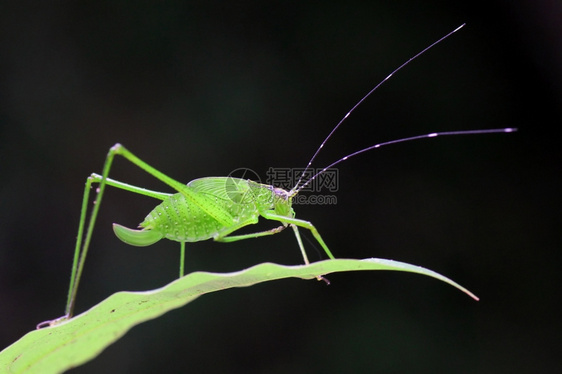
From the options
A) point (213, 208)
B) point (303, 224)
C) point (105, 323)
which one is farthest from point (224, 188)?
point (105, 323)

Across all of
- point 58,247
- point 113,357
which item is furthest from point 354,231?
point 58,247

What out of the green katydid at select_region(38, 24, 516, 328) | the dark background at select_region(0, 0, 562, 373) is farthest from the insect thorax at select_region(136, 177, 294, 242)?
the dark background at select_region(0, 0, 562, 373)

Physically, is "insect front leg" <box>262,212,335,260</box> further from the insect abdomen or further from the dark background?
the dark background

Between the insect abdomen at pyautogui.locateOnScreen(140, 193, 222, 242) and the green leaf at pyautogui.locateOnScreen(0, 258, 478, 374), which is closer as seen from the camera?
the green leaf at pyautogui.locateOnScreen(0, 258, 478, 374)

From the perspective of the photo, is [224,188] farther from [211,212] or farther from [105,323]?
[105,323]

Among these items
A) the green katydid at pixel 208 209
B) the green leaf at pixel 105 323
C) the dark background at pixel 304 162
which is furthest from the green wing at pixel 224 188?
the dark background at pixel 304 162

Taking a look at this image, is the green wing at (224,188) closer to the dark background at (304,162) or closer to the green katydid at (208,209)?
the green katydid at (208,209)
